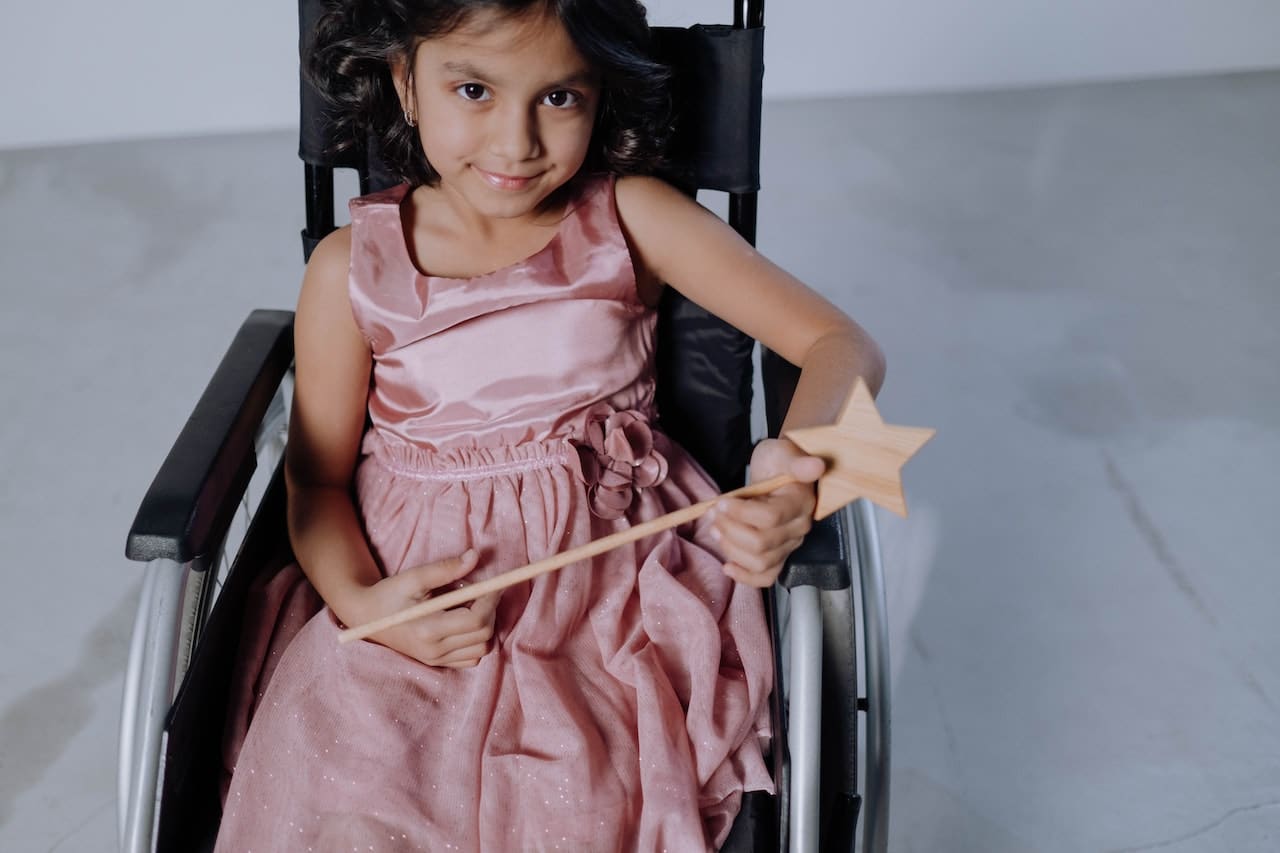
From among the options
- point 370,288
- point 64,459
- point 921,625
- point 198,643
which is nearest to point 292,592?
point 198,643

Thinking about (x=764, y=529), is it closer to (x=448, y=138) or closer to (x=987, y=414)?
(x=448, y=138)

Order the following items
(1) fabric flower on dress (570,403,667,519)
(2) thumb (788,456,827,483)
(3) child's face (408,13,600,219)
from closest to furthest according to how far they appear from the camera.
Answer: (2) thumb (788,456,827,483) → (3) child's face (408,13,600,219) → (1) fabric flower on dress (570,403,667,519)

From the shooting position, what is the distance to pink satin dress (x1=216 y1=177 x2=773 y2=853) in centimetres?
96

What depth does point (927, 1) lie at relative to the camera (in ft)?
11.1

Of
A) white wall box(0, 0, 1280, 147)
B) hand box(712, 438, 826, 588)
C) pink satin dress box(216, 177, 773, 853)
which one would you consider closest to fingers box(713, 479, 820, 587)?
hand box(712, 438, 826, 588)

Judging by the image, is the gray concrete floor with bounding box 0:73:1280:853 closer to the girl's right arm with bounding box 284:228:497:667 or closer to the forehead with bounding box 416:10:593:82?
the girl's right arm with bounding box 284:228:497:667

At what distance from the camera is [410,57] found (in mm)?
1086

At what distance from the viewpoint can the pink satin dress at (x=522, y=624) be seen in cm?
96

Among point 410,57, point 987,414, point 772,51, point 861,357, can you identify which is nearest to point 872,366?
point 861,357

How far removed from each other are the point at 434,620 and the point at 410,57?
0.45 metres

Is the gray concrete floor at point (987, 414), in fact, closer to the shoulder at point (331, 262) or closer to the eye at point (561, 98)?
the shoulder at point (331, 262)

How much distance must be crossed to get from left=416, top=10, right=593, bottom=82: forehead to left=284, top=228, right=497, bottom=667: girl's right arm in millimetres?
235

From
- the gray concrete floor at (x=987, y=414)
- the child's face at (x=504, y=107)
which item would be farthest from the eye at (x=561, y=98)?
the gray concrete floor at (x=987, y=414)

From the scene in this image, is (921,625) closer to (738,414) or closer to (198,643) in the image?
(738,414)
